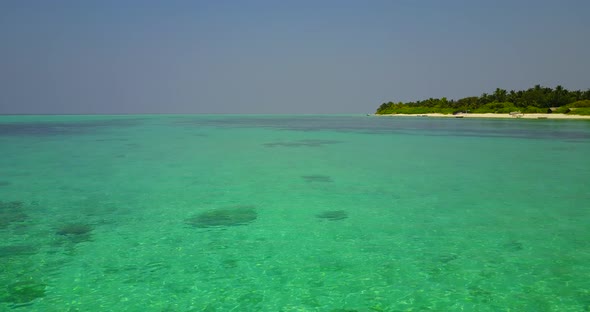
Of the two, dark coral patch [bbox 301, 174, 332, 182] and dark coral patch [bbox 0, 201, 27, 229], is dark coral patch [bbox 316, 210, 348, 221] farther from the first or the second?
dark coral patch [bbox 0, 201, 27, 229]

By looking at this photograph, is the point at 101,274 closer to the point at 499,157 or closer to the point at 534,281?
the point at 534,281

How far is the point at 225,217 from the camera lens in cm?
1159

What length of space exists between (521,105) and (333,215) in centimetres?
12744

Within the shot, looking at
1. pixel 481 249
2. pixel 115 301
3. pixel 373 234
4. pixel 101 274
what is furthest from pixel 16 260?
pixel 481 249

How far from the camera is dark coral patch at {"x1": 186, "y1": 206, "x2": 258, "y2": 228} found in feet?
35.9

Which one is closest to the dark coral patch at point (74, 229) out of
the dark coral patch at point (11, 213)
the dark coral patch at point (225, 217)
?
the dark coral patch at point (11, 213)

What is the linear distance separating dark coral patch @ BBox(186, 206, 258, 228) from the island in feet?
344

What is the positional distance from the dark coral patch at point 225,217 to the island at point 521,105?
105 metres

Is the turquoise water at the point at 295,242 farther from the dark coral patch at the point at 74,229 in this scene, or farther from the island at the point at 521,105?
the island at the point at 521,105

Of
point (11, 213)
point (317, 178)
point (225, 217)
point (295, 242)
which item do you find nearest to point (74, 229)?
point (11, 213)

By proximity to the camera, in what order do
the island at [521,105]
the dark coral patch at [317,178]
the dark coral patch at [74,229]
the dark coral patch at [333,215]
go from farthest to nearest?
the island at [521,105] < the dark coral patch at [317,178] < the dark coral patch at [333,215] < the dark coral patch at [74,229]

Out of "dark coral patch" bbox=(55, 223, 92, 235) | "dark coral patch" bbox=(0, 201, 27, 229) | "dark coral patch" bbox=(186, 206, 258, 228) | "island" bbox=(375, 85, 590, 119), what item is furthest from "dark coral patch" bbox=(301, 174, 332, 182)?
"island" bbox=(375, 85, 590, 119)

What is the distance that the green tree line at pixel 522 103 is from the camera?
10402 cm

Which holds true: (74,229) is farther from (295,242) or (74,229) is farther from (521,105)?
(521,105)
